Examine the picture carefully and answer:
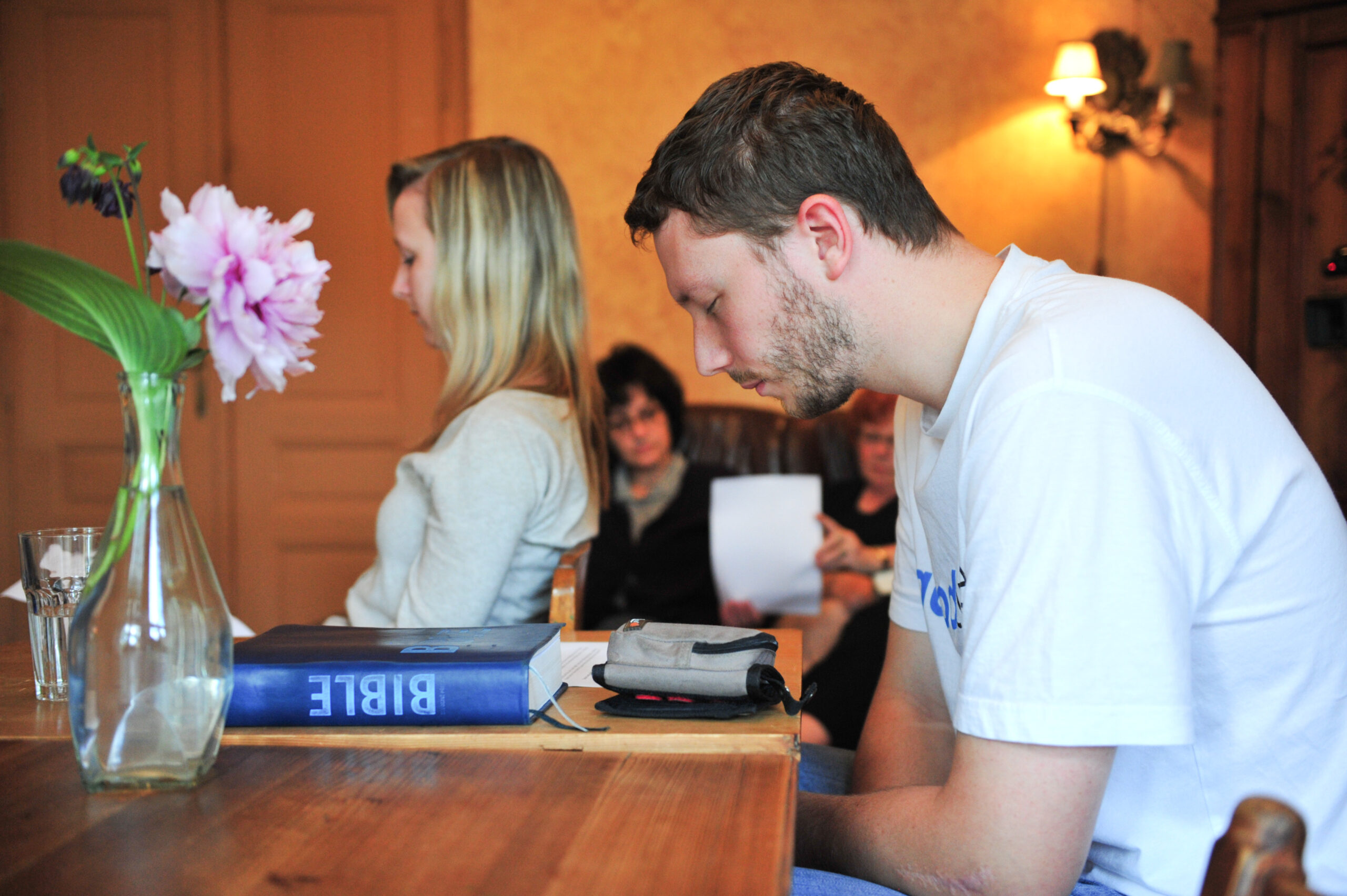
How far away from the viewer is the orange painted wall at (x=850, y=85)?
353 centimetres

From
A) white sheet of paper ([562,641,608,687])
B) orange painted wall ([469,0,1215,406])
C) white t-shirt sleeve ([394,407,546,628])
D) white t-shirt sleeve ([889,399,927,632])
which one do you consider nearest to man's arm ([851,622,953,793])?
white t-shirt sleeve ([889,399,927,632])

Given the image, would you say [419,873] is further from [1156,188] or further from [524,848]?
[1156,188]

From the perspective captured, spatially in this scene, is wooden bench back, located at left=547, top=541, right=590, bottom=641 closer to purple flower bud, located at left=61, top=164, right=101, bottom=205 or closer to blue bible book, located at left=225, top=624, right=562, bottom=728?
blue bible book, located at left=225, top=624, right=562, bottom=728

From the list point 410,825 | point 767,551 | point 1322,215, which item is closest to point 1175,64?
point 1322,215

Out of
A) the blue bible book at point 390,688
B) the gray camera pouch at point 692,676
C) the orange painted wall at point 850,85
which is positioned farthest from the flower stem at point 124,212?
the orange painted wall at point 850,85

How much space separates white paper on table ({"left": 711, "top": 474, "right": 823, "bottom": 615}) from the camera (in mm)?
2393

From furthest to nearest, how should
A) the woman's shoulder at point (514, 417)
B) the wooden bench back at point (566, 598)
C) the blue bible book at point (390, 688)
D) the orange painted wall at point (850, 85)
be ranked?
the orange painted wall at point (850, 85), the woman's shoulder at point (514, 417), the wooden bench back at point (566, 598), the blue bible book at point (390, 688)

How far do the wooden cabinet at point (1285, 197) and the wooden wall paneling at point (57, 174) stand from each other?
3.35 m

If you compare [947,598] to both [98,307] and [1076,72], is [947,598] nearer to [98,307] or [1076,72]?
[98,307]

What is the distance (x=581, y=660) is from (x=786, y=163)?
532 mm

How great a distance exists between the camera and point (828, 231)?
0.98 meters

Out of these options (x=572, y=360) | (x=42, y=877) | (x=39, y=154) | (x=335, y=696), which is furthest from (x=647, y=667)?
(x=39, y=154)

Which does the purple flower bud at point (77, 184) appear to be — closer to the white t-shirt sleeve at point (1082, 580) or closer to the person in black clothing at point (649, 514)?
the white t-shirt sleeve at point (1082, 580)

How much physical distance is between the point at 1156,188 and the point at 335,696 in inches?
134
